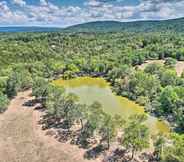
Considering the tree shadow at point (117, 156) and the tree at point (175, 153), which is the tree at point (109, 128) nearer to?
the tree shadow at point (117, 156)

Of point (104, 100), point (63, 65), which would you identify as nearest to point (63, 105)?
point (104, 100)

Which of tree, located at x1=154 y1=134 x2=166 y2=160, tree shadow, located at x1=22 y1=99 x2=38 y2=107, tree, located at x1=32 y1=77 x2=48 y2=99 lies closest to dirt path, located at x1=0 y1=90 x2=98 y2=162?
tree shadow, located at x1=22 y1=99 x2=38 y2=107

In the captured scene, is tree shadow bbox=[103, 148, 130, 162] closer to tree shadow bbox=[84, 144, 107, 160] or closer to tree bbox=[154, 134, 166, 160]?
tree shadow bbox=[84, 144, 107, 160]

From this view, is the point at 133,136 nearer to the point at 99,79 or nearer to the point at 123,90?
the point at 123,90

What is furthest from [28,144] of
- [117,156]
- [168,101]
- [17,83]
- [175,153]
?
[17,83]

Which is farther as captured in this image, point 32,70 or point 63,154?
point 32,70

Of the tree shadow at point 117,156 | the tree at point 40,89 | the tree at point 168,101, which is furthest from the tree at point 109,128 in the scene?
the tree at point 40,89
